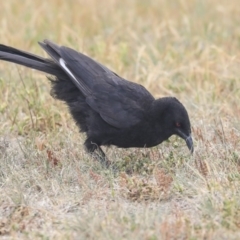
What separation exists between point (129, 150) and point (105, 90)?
660 millimetres

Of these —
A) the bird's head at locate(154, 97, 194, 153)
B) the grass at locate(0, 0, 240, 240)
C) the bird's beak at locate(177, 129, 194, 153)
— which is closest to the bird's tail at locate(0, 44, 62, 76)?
the grass at locate(0, 0, 240, 240)

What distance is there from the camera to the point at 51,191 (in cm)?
548

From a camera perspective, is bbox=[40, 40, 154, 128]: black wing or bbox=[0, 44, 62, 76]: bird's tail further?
bbox=[0, 44, 62, 76]: bird's tail

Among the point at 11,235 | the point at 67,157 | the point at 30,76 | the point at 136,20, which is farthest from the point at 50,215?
the point at 136,20

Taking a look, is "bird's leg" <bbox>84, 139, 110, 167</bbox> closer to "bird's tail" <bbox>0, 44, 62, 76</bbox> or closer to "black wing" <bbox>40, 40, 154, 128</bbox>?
"black wing" <bbox>40, 40, 154, 128</bbox>

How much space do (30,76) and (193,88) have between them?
1799mm

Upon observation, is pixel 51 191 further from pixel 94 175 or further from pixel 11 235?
pixel 11 235

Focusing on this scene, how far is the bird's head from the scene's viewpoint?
19.7 ft

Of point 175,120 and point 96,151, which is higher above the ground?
point 175,120

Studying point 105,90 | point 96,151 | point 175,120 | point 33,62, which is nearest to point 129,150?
point 96,151

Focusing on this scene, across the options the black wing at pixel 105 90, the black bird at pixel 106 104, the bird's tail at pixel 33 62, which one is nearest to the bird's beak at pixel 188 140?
the black bird at pixel 106 104

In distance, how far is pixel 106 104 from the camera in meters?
6.29

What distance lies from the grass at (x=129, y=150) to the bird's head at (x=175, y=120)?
202 mm

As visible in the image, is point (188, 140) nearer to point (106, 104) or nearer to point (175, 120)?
point (175, 120)
